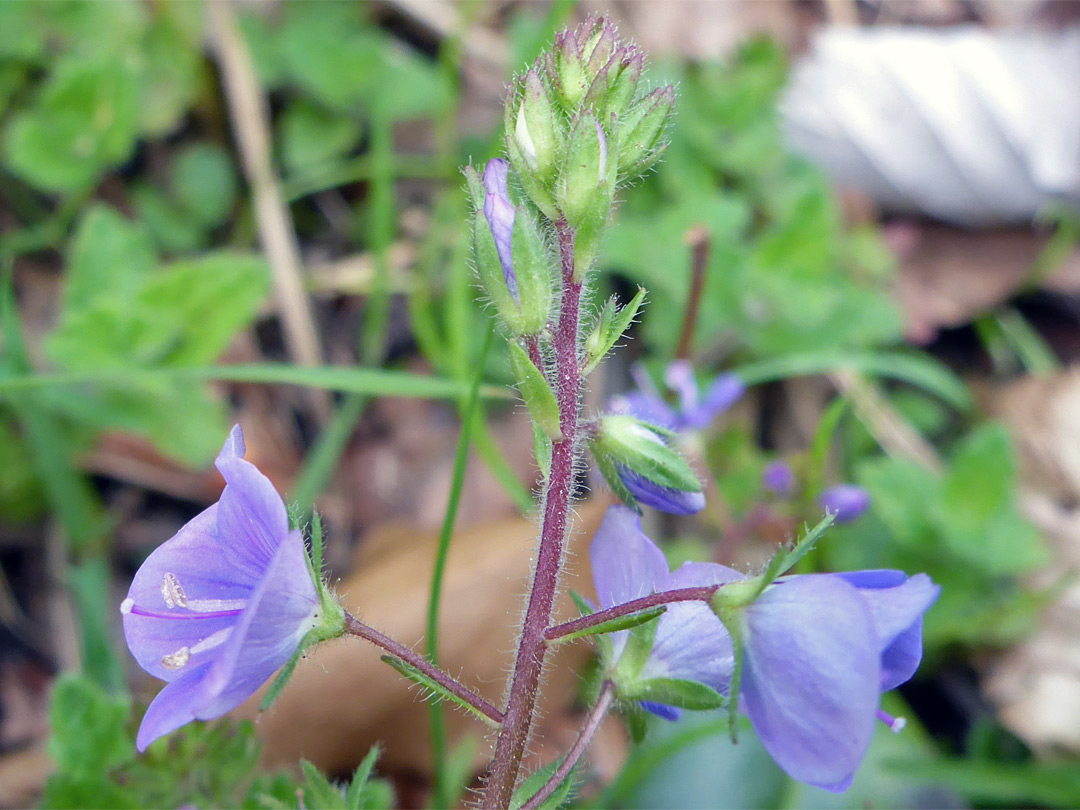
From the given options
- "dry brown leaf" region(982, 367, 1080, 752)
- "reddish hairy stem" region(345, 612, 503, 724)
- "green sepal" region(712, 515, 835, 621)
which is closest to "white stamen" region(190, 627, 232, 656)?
"reddish hairy stem" region(345, 612, 503, 724)

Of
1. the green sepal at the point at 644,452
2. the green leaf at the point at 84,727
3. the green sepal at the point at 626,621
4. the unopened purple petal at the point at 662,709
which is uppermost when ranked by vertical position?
the green sepal at the point at 644,452

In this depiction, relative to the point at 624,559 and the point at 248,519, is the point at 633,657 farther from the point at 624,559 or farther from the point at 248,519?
the point at 248,519

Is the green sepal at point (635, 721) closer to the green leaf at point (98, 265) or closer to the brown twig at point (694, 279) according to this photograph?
the brown twig at point (694, 279)

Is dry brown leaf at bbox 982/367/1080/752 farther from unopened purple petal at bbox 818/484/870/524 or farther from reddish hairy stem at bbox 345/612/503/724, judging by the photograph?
reddish hairy stem at bbox 345/612/503/724

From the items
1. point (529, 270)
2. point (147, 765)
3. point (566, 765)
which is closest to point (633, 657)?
point (566, 765)

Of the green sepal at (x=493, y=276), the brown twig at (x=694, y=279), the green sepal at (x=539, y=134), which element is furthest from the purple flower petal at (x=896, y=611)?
the brown twig at (x=694, y=279)

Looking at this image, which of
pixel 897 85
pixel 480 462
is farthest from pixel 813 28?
pixel 480 462
